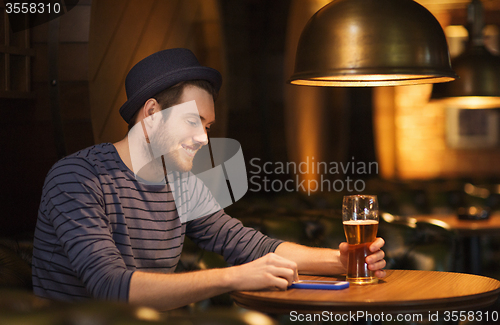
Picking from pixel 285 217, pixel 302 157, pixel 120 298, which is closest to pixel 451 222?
pixel 302 157

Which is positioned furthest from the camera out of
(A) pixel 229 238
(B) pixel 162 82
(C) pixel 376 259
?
(A) pixel 229 238

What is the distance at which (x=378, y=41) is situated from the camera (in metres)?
1.16

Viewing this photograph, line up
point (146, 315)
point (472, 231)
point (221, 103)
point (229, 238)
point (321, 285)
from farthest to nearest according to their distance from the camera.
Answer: point (472, 231)
point (221, 103)
point (229, 238)
point (321, 285)
point (146, 315)

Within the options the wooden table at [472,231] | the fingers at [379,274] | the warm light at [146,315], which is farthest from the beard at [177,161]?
the wooden table at [472,231]

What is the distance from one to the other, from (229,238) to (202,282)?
0.48 metres

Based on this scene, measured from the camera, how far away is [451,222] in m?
2.86

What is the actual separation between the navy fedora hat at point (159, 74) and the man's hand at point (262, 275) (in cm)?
57

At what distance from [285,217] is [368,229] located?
0.82 m

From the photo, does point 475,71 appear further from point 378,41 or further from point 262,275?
point 262,275

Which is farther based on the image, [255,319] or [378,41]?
[378,41]

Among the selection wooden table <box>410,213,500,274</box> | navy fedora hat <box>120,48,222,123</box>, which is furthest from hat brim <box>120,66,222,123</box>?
wooden table <box>410,213,500,274</box>

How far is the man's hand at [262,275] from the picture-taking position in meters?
1.15

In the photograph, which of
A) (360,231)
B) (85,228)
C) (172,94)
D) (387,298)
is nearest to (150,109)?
(172,94)

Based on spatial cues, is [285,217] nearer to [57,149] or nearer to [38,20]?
[57,149]
